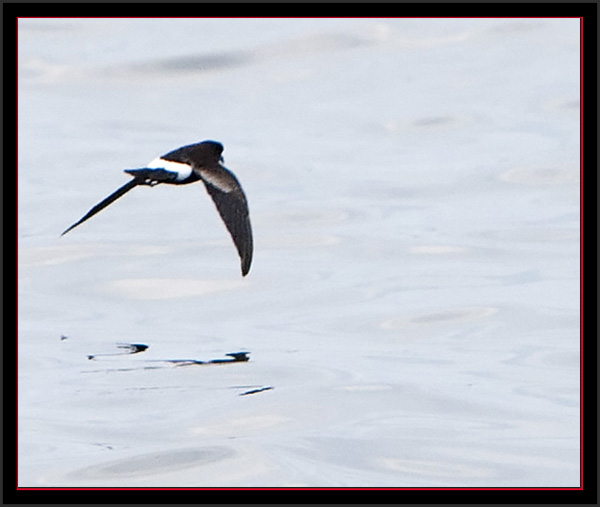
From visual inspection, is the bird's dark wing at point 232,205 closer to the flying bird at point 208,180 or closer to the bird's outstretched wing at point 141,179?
the flying bird at point 208,180

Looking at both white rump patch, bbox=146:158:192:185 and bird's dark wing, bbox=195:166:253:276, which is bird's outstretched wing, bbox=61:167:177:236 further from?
bird's dark wing, bbox=195:166:253:276

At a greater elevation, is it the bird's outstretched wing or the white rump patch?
the white rump patch

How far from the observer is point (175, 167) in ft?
28.4

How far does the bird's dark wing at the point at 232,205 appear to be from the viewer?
7.86m

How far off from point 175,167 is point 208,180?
0.79 ft

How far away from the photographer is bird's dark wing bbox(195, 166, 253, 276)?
786 centimetres

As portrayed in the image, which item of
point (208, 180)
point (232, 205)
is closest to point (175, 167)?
point (208, 180)

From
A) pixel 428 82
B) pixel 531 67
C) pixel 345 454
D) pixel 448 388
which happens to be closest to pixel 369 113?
pixel 428 82

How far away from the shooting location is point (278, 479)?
6.89m

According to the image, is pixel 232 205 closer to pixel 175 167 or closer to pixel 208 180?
pixel 208 180

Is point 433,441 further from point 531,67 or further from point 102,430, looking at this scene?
A: point 531,67

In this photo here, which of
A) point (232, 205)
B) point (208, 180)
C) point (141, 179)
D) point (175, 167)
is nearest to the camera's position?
point (232, 205)

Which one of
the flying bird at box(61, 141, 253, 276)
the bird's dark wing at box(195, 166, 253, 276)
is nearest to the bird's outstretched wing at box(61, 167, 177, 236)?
the flying bird at box(61, 141, 253, 276)

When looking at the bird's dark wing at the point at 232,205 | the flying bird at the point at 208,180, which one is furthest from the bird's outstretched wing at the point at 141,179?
the bird's dark wing at the point at 232,205
